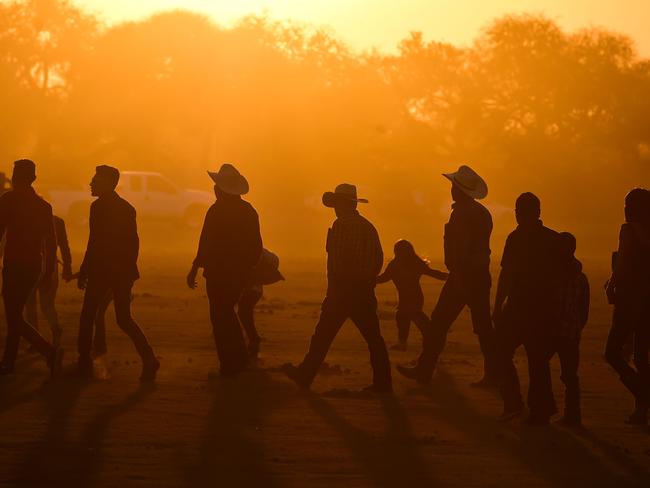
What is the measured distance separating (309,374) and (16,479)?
4358 millimetres

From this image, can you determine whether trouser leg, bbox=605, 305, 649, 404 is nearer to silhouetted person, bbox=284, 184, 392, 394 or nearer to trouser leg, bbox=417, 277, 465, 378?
trouser leg, bbox=417, 277, 465, 378

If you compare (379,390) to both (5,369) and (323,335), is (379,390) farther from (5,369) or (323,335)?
(5,369)

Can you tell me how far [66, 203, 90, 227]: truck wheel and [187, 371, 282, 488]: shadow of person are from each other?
33.8 metres

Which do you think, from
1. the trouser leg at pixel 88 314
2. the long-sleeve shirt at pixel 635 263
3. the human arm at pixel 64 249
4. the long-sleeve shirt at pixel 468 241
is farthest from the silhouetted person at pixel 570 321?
the human arm at pixel 64 249

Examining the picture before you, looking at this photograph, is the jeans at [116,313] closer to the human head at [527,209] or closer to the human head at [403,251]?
the human head at [403,251]

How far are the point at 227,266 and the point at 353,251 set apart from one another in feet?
3.76

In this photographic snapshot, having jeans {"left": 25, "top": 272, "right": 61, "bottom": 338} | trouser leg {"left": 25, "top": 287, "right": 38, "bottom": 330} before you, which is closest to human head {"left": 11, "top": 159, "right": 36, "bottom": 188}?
jeans {"left": 25, "top": 272, "right": 61, "bottom": 338}

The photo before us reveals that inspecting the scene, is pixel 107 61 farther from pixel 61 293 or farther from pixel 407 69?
pixel 61 293

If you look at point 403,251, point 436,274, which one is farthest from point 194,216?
point 436,274

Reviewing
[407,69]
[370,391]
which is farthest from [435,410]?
[407,69]

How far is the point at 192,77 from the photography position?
69.1 meters

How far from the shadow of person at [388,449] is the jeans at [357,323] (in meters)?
0.64

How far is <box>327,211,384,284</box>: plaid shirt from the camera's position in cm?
1194

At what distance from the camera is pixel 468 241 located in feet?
39.2
